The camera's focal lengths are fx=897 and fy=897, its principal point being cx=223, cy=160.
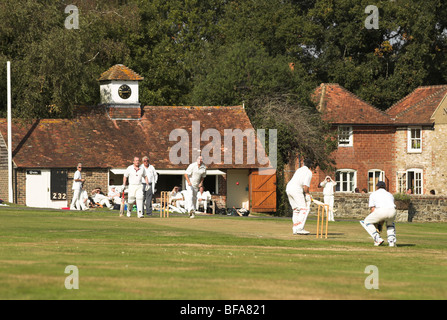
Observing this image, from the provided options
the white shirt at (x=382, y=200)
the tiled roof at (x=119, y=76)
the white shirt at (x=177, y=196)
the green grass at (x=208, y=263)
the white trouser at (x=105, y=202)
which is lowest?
the green grass at (x=208, y=263)

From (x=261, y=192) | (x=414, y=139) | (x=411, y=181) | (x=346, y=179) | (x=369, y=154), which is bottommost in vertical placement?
(x=261, y=192)

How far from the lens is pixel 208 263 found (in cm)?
1383

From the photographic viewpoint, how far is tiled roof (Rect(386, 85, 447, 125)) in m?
58.0

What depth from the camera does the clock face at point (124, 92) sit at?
164ft

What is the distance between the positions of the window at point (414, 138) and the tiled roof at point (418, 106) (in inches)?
35.0

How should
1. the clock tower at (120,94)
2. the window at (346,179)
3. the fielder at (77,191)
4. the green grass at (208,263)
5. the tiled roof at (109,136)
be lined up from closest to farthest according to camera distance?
the green grass at (208,263), the fielder at (77,191), the tiled roof at (109,136), the clock tower at (120,94), the window at (346,179)

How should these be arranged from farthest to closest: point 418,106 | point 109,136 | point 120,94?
point 418,106 → point 120,94 → point 109,136

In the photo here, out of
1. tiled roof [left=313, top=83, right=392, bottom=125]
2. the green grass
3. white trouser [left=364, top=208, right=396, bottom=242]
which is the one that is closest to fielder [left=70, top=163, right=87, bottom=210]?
the green grass

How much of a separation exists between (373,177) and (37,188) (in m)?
23.4

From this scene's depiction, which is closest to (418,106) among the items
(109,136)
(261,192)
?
(261,192)

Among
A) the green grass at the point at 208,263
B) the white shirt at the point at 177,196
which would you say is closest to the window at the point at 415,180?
the white shirt at the point at 177,196

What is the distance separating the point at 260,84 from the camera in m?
51.6

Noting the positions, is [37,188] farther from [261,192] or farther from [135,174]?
[135,174]

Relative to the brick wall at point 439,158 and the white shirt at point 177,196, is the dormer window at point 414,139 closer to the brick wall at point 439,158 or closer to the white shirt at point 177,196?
the brick wall at point 439,158
